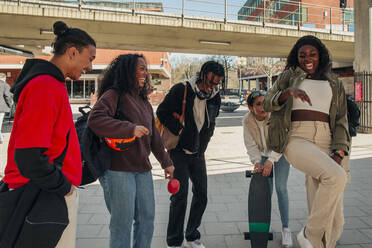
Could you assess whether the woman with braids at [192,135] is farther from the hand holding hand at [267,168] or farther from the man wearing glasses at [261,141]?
the hand holding hand at [267,168]

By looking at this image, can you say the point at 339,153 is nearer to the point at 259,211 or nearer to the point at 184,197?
the point at 259,211

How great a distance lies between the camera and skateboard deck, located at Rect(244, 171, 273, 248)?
312cm

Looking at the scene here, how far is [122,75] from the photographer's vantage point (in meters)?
2.55

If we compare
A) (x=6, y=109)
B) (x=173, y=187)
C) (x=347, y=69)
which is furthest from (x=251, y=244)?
(x=347, y=69)

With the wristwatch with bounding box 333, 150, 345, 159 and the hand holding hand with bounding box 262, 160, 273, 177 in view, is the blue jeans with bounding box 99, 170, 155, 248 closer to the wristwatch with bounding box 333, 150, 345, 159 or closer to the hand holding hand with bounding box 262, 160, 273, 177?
the hand holding hand with bounding box 262, 160, 273, 177

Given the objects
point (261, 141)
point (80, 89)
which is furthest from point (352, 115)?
point (80, 89)

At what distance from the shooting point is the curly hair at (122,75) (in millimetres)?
2543

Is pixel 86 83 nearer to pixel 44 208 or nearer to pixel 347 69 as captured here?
pixel 347 69

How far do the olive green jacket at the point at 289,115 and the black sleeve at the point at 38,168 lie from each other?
180 cm

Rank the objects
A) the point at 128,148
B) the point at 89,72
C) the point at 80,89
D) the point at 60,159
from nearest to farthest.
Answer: the point at 60,159, the point at 128,148, the point at 89,72, the point at 80,89

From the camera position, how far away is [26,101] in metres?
1.54

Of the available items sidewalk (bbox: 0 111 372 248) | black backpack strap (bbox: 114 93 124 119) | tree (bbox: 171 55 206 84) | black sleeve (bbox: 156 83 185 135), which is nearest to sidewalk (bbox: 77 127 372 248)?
sidewalk (bbox: 0 111 372 248)

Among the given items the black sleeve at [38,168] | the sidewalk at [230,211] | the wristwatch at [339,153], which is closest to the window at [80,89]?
the sidewalk at [230,211]

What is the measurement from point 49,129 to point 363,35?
1515cm
